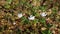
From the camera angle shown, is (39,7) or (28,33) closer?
(28,33)

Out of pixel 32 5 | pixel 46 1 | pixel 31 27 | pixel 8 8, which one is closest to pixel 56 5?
pixel 46 1

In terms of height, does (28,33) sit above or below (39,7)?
below

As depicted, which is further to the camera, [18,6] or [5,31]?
[18,6]

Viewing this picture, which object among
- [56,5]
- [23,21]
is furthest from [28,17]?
[56,5]

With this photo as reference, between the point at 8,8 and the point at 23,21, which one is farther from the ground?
the point at 8,8

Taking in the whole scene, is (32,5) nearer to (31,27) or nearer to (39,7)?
(39,7)

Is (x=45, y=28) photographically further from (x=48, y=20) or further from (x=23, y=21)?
(x=23, y=21)

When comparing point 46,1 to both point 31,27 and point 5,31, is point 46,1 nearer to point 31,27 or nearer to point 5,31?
point 31,27

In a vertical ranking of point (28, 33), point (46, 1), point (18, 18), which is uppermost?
point (46, 1)
